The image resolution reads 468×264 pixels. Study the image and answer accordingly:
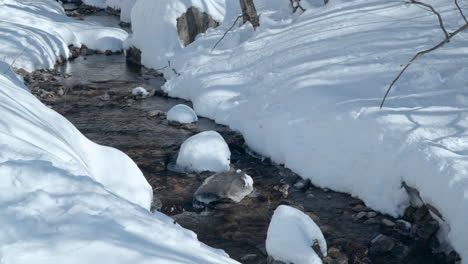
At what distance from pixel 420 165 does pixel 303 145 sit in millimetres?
1668

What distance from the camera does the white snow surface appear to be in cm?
570

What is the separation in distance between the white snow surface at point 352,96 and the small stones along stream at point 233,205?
225 mm

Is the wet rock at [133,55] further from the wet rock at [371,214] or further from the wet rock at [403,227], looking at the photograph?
the wet rock at [403,227]

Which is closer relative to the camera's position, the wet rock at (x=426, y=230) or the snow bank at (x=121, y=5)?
the wet rock at (x=426, y=230)

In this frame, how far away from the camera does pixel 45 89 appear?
992cm

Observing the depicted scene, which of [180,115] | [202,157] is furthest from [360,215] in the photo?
[180,115]

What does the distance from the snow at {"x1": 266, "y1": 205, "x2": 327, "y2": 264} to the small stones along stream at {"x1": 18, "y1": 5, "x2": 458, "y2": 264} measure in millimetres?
275

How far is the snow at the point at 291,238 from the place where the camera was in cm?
454

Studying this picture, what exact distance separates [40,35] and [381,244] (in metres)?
9.83

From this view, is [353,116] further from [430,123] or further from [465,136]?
[465,136]

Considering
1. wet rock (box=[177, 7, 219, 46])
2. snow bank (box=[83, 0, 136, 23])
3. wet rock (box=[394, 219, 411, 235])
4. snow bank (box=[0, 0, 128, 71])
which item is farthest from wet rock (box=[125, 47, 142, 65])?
wet rock (box=[394, 219, 411, 235])

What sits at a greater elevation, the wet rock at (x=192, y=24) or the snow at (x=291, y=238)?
the snow at (x=291, y=238)

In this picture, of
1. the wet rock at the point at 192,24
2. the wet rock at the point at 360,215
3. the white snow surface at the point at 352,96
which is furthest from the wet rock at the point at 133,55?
the wet rock at the point at 360,215

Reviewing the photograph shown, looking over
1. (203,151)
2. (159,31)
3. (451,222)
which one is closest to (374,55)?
(203,151)
